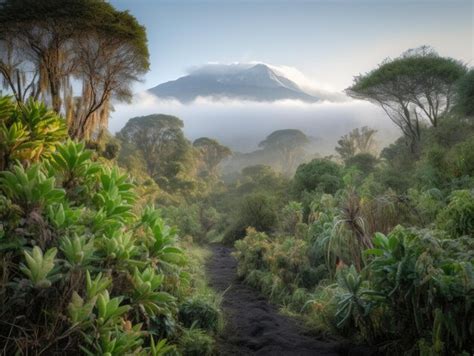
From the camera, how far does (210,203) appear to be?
2612cm

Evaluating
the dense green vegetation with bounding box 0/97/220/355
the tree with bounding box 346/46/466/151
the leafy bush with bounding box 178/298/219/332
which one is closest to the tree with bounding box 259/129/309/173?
the tree with bounding box 346/46/466/151

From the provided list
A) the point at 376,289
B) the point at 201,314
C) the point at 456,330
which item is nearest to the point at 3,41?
the point at 201,314

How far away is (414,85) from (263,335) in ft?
53.9

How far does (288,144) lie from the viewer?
40.7 meters

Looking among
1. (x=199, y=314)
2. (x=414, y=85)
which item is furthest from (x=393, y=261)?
(x=414, y=85)

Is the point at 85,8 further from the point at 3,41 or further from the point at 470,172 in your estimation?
the point at 470,172

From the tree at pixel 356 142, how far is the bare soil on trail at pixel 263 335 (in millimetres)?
28592

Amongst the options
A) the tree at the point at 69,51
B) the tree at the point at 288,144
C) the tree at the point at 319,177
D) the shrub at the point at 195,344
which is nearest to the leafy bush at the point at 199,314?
the shrub at the point at 195,344

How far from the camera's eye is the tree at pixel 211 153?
110ft

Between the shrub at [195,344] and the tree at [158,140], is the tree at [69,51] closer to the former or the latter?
the shrub at [195,344]

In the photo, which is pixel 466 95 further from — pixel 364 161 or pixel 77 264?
pixel 77 264

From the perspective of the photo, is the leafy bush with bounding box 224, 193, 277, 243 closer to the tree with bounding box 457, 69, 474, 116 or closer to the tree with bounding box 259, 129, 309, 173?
the tree with bounding box 457, 69, 474, 116

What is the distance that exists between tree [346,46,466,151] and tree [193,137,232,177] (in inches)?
659

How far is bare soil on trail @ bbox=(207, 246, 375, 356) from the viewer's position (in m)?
4.03
